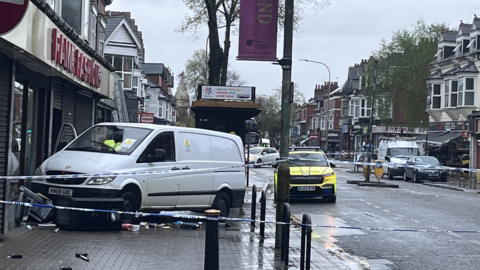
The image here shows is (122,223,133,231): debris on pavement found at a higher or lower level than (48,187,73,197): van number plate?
lower

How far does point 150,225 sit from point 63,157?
6.61 ft

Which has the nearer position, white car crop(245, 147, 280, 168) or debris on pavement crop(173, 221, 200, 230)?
debris on pavement crop(173, 221, 200, 230)

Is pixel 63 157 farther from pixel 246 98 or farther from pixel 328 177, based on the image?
pixel 246 98

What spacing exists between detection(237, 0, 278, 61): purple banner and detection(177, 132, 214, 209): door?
3.29 metres

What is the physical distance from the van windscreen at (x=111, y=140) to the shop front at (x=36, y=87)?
0.98 m

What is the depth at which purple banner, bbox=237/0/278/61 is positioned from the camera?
9633 mm

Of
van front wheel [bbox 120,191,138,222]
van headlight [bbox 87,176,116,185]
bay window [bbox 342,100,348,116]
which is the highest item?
bay window [bbox 342,100,348,116]

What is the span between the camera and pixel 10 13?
4.72 meters

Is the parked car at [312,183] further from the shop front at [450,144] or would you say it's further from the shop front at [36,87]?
the shop front at [450,144]

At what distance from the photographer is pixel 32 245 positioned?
8914mm

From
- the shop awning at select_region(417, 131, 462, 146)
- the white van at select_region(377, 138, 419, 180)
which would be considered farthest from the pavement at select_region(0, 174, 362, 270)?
the shop awning at select_region(417, 131, 462, 146)

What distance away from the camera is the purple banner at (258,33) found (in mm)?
9633

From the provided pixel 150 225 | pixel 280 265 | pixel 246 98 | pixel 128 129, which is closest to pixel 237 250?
pixel 280 265

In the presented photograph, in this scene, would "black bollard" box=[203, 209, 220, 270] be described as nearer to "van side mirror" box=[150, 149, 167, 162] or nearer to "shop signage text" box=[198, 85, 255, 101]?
"van side mirror" box=[150, 149, 167, 162]
